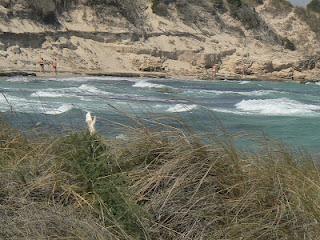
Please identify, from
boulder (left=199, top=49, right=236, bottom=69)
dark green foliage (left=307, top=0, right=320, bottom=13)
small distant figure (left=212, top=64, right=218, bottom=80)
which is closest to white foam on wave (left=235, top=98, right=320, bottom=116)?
small distant figure (left=212, top=64, right=218, bottom=80)

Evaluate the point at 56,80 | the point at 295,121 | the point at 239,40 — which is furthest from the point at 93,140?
the point at 239,40

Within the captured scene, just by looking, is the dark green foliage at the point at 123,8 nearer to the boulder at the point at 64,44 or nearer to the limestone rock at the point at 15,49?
the boulder at the point at 64,44

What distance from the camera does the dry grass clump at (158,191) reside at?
11.7 feet

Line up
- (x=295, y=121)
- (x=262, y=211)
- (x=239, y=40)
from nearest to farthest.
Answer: (x=262, y=211)
(x=295, y=121)
(x=239, y=40)

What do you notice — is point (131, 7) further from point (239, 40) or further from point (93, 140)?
point (93, 140)

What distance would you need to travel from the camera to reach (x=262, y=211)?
3.78 meters

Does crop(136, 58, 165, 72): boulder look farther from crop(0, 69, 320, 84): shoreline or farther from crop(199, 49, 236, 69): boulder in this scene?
crop(199, 49, 236, 69): boulder

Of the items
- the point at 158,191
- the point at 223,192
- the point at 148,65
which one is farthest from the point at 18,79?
the point at 223,192

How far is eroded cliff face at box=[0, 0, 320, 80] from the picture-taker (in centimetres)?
4378

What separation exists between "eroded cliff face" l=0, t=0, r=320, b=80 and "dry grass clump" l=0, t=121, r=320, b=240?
36.6 meters

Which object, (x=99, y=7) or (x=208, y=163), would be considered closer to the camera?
(x=208, y=163)

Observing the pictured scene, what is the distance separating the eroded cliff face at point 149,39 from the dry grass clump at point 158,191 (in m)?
36.6

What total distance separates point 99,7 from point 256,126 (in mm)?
33276

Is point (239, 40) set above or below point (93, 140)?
below
